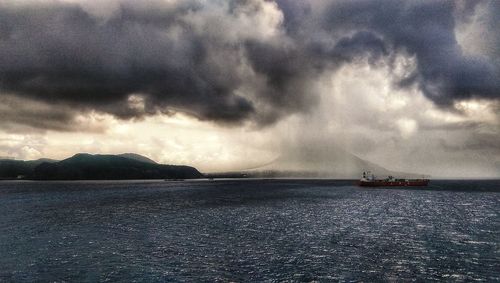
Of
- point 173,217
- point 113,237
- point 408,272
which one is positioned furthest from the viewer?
point 173,217

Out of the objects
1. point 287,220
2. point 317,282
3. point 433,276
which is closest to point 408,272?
point 433,276

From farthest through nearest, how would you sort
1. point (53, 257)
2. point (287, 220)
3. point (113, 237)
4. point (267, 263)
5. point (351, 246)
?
point (287, 220) < point (113, 237) < point (351, 246) < point (53, 257) < point (267, 263)

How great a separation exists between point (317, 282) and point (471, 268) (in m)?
19.8

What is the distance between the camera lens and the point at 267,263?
39281mm

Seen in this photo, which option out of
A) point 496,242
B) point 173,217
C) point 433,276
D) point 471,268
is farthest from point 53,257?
point 496,242

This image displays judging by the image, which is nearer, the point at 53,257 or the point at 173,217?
the point at 53,257

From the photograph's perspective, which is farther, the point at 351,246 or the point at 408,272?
the point at 351,246

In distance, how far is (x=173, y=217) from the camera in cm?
8319

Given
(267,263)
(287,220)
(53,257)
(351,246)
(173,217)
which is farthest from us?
(173,217)

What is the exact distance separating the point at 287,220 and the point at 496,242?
40.2 metres

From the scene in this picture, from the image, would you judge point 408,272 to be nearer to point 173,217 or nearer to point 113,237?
point 113,237

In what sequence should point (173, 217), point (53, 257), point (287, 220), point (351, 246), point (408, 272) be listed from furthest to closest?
point (173, 217) → point (287, 220) → point (351, 246) → point (53, 257) → point (408, 272)

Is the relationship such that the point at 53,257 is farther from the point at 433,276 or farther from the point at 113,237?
the point at 433,276

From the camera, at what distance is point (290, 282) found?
106 ft
